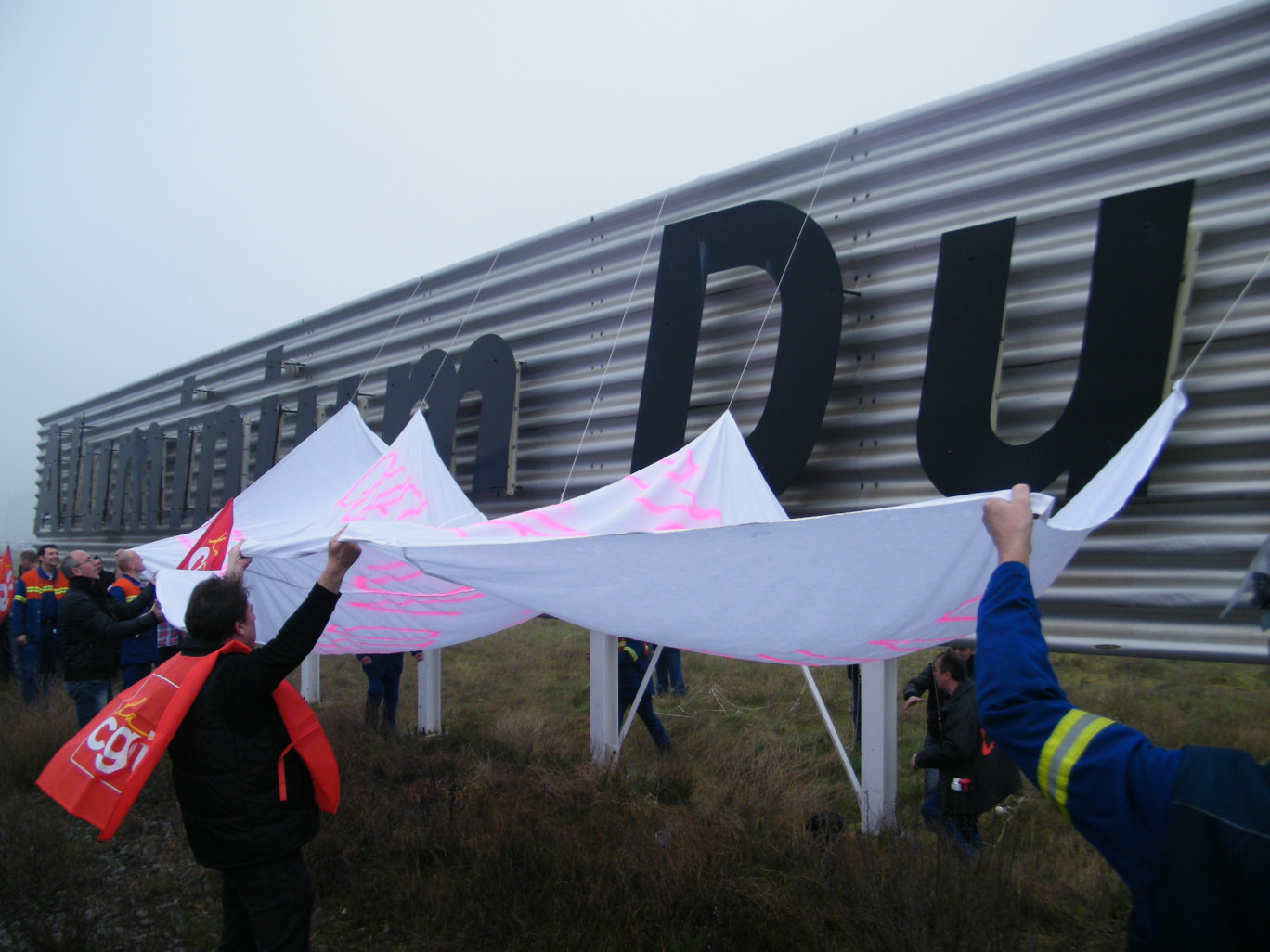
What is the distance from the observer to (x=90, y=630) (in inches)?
224

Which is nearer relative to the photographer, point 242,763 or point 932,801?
point 242,763

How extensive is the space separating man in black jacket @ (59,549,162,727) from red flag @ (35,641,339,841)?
11.2ft

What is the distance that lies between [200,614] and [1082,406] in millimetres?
3701

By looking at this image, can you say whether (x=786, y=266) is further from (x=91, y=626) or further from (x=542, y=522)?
(x=91, y=626)

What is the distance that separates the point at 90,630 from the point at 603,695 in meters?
3.83

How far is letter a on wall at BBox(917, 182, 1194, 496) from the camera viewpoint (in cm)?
335

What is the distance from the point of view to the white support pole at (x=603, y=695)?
5504mm

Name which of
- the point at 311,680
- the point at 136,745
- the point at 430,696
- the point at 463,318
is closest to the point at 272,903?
the point at 136,745

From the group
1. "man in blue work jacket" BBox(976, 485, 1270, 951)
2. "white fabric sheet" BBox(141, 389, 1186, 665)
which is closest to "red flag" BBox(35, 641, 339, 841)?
"white fabric sheet" BBox(141, 389, 1186, 665)

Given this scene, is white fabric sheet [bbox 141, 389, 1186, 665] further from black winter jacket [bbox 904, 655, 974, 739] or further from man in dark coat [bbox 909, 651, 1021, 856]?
black winter jacket [bbox 904, 655, 974, 739]

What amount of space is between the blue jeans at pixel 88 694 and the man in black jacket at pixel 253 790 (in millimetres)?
4359

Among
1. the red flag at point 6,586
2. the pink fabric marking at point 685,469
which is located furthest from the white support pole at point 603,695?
the red flag at point 6,586

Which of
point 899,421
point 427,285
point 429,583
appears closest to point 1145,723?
point 899,421

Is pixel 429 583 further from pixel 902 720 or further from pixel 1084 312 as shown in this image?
pixel 902 720
